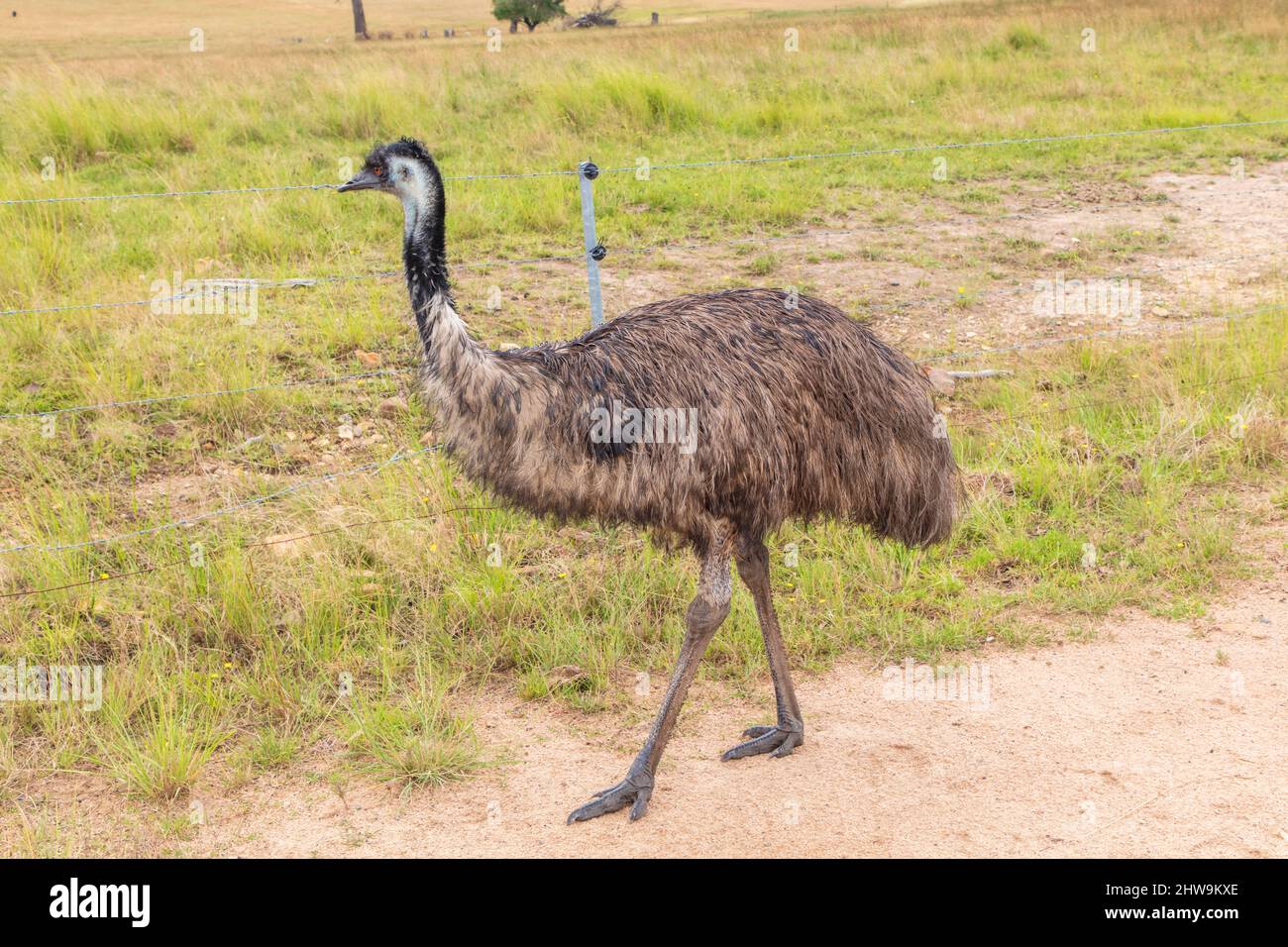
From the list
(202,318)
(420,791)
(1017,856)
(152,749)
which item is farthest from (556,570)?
(202,318)

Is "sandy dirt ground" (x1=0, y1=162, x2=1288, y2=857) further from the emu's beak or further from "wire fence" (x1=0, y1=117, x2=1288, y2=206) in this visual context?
"wire fence" (x1=0, y1=117, x2=1288, y2=206)

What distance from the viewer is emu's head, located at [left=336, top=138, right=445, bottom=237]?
3.50 m

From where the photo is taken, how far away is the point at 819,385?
A: 12.9 ft

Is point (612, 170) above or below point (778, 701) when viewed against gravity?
above

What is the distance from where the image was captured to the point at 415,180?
3.52 metres

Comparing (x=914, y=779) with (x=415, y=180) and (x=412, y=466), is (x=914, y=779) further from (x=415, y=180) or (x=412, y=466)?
(x=412, y=466)

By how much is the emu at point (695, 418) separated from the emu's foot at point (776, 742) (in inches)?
15.7

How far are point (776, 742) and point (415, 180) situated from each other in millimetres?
2116

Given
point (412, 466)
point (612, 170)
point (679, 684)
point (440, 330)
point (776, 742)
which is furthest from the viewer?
point (612, 170)

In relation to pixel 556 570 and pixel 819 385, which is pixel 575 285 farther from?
pixel 819 385

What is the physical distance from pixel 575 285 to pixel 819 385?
4.34 metres

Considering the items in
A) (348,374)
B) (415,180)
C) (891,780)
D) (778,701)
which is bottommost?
(891,780)

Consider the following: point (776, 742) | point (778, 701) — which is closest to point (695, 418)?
point (778, 701)

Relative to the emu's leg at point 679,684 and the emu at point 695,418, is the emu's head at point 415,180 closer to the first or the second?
the emu at point 695,418
